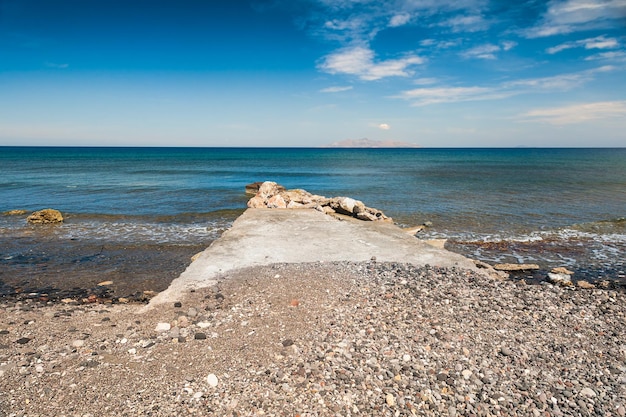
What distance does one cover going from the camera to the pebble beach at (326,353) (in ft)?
18.0

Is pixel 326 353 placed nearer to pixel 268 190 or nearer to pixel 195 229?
pixel 195 229

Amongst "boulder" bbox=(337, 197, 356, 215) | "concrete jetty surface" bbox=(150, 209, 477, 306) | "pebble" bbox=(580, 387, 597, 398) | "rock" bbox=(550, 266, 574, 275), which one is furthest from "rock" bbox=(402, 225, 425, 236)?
"pebble" bbox=(580, 387, 597, 398)

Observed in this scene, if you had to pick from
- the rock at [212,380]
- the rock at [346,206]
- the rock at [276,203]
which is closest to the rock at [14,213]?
A: the rock at [276,203]

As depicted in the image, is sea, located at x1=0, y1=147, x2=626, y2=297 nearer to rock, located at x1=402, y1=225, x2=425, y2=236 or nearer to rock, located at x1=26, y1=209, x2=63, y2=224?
rock, located at x1=402, y1=225, x2=425, y2=236

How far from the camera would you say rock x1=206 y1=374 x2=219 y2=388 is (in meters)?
5.81

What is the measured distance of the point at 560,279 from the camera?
11.7 m

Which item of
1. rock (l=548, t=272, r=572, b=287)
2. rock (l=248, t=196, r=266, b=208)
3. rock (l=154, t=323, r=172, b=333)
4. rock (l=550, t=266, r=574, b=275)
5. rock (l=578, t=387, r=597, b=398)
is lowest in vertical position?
rock (l=550, t=266, r=574, b=275)

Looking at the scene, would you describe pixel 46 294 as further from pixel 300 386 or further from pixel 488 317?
pixel 488 317

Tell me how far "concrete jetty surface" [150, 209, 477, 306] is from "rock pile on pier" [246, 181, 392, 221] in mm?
3231

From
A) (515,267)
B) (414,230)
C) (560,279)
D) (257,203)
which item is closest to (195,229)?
(257,203)

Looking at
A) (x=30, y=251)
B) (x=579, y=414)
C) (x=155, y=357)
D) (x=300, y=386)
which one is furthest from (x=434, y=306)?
(x=30, y=251)

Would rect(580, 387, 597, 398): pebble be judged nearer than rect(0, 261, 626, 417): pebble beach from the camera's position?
No

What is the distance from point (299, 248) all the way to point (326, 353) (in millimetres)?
6485

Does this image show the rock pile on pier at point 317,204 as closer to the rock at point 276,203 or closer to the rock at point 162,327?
the rock at point 276,203
